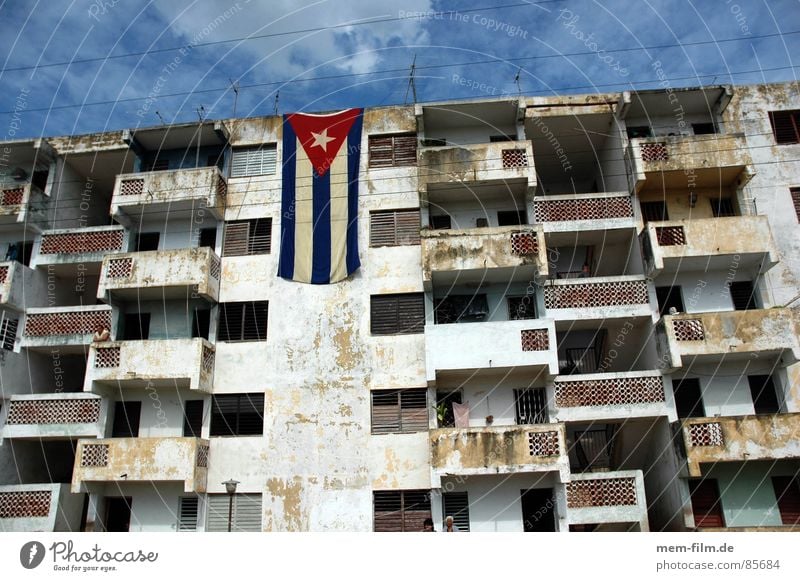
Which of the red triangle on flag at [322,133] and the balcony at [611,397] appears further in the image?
the red triangle on flag at [322,133]

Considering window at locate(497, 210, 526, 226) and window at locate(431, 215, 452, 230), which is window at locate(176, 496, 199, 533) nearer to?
window at locate(431, 215, 452, 230)

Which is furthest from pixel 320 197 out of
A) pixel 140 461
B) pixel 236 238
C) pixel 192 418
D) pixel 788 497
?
pixel 788 497

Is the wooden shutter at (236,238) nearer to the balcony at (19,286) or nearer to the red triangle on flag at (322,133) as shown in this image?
the red triangle on flag at (322,133)

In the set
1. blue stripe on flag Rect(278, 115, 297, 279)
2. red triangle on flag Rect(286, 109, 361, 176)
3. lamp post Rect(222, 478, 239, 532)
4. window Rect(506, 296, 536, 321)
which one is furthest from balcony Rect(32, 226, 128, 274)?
window Rect(506, 296, 536, 321)

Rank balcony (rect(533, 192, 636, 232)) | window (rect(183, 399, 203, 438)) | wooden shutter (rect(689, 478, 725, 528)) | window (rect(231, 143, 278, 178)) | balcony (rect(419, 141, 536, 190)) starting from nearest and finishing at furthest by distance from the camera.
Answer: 1. wooden shutter (rect(689, 478, 725, 528))
2. window (rect(183, 399, 203, 438))
3. balcony (rect(533, 192, 636, 232))
4. balcony (rect(419, 141, 536, 190))
5. window (rect(231, 143, 278, 178))

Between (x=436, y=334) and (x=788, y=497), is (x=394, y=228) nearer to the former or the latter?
(x=436, y=334)

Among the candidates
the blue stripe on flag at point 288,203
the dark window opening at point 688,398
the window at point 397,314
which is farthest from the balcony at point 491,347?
the blue stripe on flag at point 288,203

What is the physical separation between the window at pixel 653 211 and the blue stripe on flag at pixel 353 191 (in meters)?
10.8

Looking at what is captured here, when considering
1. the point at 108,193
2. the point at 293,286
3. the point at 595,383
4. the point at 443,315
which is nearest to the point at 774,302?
the point at 595,383

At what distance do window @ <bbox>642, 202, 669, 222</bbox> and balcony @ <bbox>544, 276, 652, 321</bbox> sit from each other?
119 inches

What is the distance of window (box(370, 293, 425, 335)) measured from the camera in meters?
22.4

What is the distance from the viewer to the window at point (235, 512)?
20.9 m

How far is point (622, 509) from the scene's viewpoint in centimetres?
1939

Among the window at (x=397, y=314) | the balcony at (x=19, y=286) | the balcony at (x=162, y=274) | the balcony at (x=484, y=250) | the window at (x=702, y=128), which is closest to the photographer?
the balcony at (x=484, y=250)
